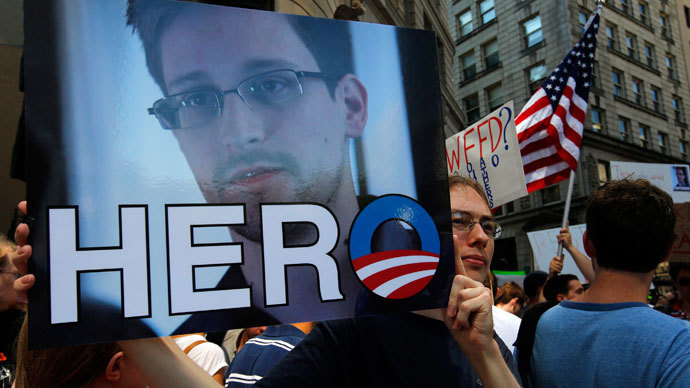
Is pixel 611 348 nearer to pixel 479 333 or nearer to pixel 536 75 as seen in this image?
pixel 479 333

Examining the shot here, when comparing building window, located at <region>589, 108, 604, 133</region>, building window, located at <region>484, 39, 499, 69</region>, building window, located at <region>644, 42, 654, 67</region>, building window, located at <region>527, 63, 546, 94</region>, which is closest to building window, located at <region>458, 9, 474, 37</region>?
building window, located at <region>484, 39, 499, 69</region>

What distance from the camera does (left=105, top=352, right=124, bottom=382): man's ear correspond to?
61.1 inches

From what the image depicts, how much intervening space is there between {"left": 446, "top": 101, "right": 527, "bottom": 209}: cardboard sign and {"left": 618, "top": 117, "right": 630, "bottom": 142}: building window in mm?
29989


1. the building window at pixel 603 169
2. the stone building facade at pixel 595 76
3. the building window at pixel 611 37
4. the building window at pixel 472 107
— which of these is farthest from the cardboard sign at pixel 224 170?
the building window at pixel 611 37

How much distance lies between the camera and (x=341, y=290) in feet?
4.40

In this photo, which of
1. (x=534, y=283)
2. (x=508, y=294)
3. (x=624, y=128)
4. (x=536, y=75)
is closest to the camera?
(x=534, y=283)

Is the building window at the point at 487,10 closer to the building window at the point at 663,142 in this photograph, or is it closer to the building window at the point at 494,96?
the building window at the point at 494,96

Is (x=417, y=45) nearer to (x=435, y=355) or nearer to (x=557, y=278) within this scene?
(x=435, y=355)

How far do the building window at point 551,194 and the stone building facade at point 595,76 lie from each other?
55 mm

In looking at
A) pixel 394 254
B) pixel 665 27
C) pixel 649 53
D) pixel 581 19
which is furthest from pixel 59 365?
pixel 665 27

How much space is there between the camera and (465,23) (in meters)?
35.1

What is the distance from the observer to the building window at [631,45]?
32812 mm

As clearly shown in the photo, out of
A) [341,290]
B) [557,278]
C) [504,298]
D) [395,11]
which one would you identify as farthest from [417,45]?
[395,11]

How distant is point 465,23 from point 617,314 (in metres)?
36.1
